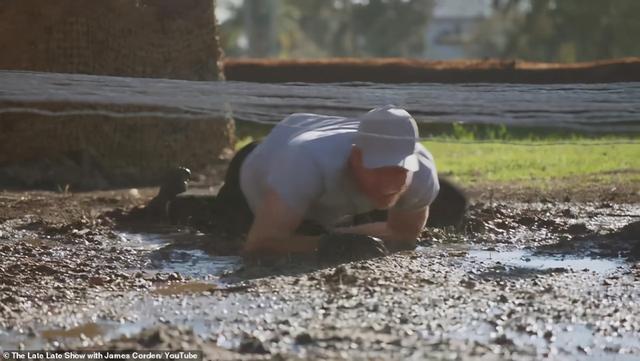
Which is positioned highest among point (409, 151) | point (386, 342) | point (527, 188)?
point (409, 151)

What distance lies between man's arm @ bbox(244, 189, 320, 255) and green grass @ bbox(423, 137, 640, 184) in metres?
5.49

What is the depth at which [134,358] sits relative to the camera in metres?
4.52

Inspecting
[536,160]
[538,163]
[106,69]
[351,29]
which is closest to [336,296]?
[106,69]

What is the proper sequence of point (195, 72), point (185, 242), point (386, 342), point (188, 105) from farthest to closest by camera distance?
1. point (195, 72)
2. point (185, 242)
3. point (188, 105)
4. point (386, 342)

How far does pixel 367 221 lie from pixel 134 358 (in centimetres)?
348

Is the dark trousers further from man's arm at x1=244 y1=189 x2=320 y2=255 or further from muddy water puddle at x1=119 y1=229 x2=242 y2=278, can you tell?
man's arm at x1=244 y1=189 x2=320 y2=255

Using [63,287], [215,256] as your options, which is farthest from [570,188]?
[63,287]

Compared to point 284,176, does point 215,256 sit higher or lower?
lower

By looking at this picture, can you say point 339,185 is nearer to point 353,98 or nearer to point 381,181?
point 381,181

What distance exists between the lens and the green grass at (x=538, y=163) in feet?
43.1

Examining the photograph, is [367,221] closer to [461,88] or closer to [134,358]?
[461,88]

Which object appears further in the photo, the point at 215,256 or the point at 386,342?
the point at 215,256

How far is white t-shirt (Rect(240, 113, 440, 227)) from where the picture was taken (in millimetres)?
6590

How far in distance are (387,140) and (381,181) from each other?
0.68ft
